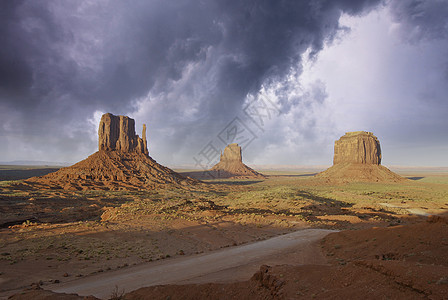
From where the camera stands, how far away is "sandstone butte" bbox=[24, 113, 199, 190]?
6350 cm

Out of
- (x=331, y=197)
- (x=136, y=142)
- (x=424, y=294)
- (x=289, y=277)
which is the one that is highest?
(x=136, y=142)

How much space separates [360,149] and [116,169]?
121110mm

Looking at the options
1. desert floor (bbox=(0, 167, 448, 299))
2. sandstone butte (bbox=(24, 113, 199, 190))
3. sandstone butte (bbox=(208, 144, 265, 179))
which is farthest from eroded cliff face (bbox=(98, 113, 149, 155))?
sandstone butte (bbox=(208, 144, 265, 179))

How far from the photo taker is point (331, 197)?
48.8 metres

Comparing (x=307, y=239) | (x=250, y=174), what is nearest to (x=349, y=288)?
(x=307, y=239)

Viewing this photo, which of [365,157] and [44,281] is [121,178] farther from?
[365,157]

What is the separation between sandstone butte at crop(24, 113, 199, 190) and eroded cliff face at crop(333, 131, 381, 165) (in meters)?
93.1

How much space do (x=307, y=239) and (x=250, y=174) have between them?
157 metres

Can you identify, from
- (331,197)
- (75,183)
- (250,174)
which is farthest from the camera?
(250,174)

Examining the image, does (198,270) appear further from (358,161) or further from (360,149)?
(360,149)

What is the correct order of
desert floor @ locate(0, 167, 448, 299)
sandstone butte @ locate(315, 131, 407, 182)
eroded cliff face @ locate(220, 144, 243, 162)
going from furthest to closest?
eroded cliff face @ locate(220, 144, 243, 162)
sandstone butte @ locate(315, 131, 407, 182)
desert floor @ locate(0, 167, 448, 299)

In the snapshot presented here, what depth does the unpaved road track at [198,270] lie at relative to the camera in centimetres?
878

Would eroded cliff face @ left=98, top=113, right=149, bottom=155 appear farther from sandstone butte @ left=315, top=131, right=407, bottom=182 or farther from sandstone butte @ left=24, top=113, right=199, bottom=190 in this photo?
sandstone butte @ left=315, top=131, right=407, bottom=182

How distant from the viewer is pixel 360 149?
12362 centimetres
